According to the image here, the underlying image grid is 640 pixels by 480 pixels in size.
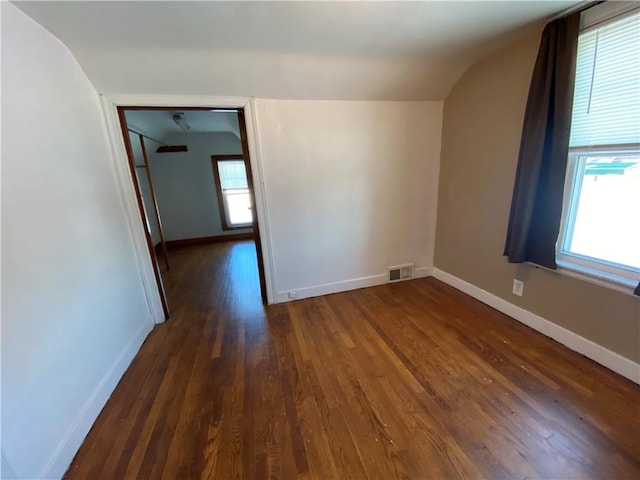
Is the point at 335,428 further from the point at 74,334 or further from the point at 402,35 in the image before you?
the point at 402,35

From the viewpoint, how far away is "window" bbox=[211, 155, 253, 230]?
5.54m

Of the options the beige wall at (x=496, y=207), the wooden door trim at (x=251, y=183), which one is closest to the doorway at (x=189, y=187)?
the wooden door trim at (x=251, y=183)

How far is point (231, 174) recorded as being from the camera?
5.67 metres

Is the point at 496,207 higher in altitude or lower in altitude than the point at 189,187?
lower

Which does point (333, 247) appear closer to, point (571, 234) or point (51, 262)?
point (571, 234)

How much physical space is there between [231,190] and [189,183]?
0.82 meters

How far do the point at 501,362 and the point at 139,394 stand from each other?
2400 mm

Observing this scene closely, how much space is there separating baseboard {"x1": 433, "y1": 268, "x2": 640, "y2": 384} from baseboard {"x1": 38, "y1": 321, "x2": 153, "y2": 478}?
3.06 metres

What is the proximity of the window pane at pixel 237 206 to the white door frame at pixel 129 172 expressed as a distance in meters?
3.40

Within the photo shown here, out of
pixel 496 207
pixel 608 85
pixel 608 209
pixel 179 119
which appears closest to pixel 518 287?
pixel 496 207

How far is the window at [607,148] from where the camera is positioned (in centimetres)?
147

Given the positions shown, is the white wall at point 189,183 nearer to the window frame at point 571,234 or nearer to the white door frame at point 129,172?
the white door frame at point 129,172

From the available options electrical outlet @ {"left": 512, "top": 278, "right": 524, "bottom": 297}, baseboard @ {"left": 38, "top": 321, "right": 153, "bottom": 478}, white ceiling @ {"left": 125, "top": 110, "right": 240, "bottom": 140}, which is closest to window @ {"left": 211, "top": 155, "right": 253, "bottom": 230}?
white ceiling @ {"left": 125, "top": 110, "right": 240, "bottom": 140}

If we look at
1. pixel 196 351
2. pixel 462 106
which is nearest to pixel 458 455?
pixel 196 351
